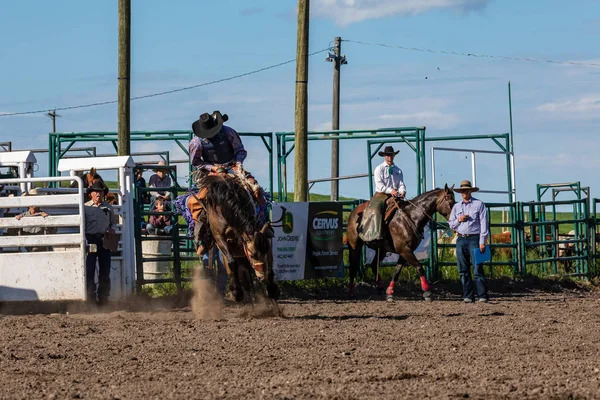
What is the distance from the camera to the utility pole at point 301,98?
18047 millimetres

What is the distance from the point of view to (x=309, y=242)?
17297 mm

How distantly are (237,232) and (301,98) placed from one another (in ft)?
22.2

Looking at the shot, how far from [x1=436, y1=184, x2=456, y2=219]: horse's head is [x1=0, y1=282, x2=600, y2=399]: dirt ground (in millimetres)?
2257

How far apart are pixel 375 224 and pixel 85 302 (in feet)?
16.3

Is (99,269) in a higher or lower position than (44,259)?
lower

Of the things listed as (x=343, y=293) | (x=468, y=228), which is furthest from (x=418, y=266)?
(x=343, y=293)

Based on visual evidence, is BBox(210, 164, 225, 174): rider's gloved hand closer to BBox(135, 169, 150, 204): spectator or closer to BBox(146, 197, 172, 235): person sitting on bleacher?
BBox(146, 197, 172, 235): person sitting on bleacher

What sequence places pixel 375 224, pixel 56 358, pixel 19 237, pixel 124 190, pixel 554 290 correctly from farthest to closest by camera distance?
pixel 554 290 < pixel 375 224 < pixel 124 190 < pixel 19 237 < pixel 56 358

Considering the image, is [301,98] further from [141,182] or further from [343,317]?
[343,317]

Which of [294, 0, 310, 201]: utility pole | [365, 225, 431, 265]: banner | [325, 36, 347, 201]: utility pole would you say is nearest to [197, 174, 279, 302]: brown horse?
[294, 0, 310, 201]: utility pole

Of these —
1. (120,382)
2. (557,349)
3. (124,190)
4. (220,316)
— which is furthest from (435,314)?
(120,382)

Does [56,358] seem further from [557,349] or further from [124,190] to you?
[124,190]

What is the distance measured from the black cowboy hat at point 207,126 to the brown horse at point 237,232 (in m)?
0.65

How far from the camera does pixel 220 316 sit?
41.3 feet
